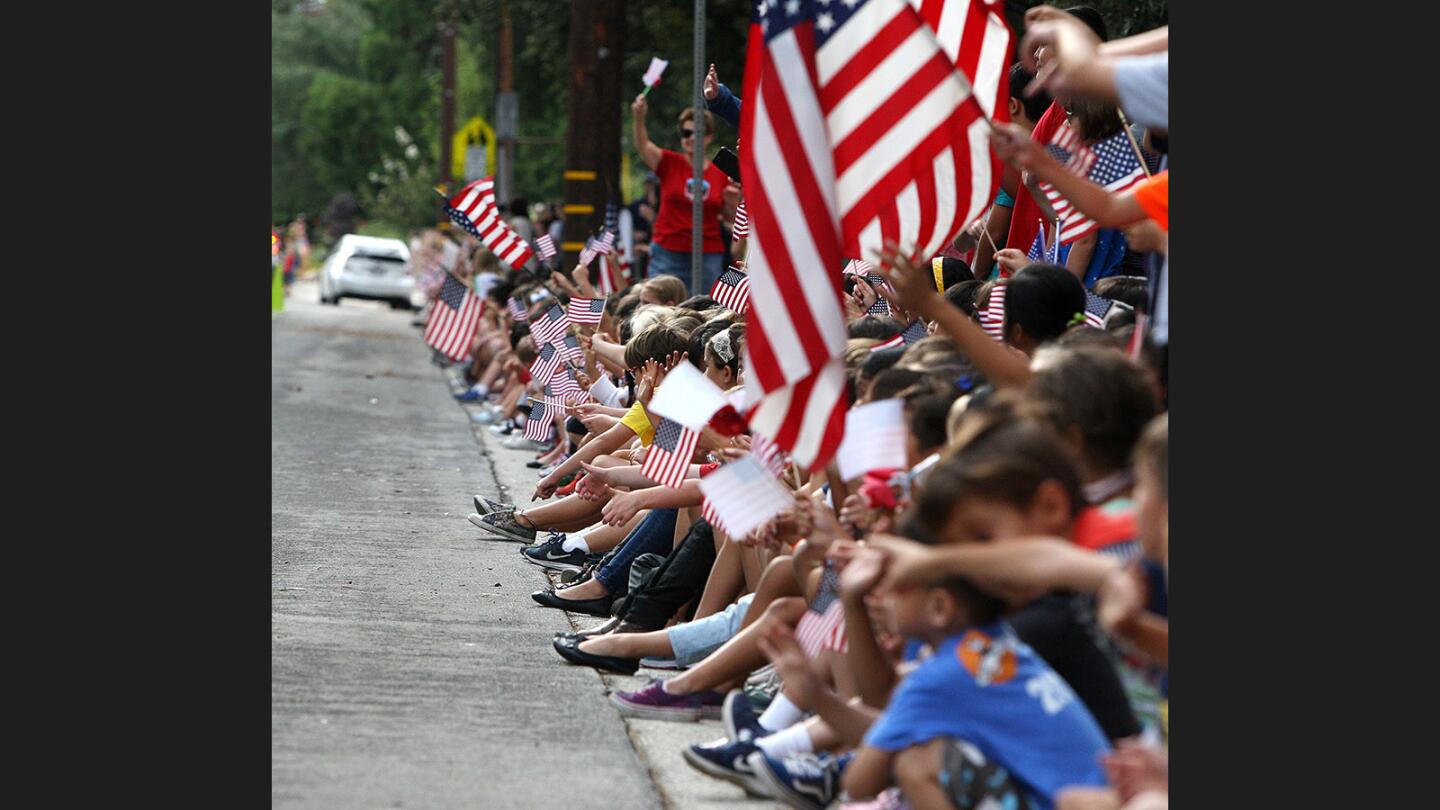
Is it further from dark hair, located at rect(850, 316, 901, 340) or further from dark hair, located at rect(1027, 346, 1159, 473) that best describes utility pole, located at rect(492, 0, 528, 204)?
dark hair, located at rect(1027, 346, 1159, 473)

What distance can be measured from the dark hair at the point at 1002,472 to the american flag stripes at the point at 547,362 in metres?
7.95

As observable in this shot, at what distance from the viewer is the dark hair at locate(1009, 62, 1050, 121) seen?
8.88m

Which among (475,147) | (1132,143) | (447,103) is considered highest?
(1132,143)

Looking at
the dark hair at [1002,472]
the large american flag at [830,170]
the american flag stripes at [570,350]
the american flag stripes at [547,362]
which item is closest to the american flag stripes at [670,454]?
the large american flag at [830,170]

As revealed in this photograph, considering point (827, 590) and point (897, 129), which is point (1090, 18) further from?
point (827, 590)

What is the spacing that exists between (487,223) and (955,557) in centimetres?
1080

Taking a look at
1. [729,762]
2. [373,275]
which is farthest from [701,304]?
[373,275]

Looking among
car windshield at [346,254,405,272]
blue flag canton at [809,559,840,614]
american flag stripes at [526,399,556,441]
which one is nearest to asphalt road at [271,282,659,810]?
american flag stripes at [526,399,556,441]

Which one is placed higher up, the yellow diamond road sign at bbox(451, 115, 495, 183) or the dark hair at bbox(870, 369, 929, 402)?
the dark hair at bbox(870, 369, 929, 402)

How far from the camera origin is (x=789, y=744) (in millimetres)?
5750

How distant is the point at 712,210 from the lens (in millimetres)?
15445

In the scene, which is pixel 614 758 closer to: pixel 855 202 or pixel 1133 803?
pixel 855 202

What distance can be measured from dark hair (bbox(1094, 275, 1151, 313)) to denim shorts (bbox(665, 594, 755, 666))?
157 cm

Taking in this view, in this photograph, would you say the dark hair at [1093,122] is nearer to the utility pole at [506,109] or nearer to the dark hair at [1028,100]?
the dark hair at [1028,100]
